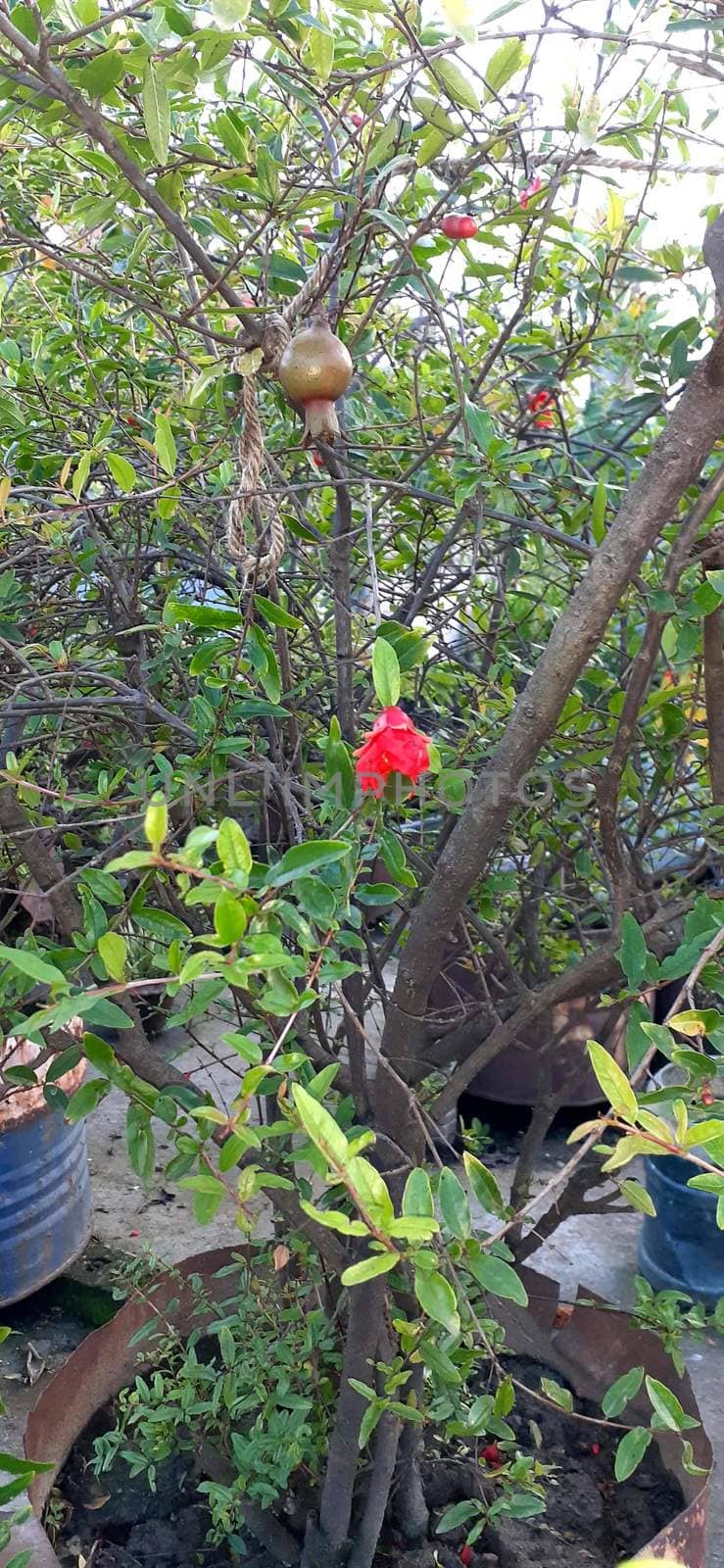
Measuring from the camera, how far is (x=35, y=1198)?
7.17ft

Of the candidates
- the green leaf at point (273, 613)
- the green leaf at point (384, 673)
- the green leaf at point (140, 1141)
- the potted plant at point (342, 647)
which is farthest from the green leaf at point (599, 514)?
the green leaf at point (140, 1141)

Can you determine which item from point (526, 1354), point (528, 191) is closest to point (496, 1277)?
point (526, 1354)

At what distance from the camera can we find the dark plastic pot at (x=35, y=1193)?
2.13 metres

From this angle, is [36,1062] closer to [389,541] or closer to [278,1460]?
[278,1460]

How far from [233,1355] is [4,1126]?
2.99ft

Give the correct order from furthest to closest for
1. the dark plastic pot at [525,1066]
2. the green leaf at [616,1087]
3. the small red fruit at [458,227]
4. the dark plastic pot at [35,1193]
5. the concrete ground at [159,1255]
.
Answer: the dark plastic pot at [525,1066]
the dark plastic pot at [35,1193]
the concrete ground at [159,1255]
the small red fruit at [458,227]
the green leaf at [616,1087]

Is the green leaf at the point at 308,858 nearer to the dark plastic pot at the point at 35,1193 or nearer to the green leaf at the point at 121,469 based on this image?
the green leaf at the point at 121,469

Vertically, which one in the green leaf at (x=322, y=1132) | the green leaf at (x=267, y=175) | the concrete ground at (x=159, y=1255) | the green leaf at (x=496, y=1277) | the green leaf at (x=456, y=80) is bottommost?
the concrete ground at (x=159, y=1255)

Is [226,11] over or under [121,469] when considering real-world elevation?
over

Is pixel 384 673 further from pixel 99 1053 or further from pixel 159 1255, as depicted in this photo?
pixel 159 1255

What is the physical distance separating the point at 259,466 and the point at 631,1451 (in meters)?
0.95

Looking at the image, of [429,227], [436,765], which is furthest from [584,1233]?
[429,227]

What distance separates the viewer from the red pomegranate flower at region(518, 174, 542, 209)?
129 cm

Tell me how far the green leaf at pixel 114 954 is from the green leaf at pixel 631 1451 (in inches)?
26.1
